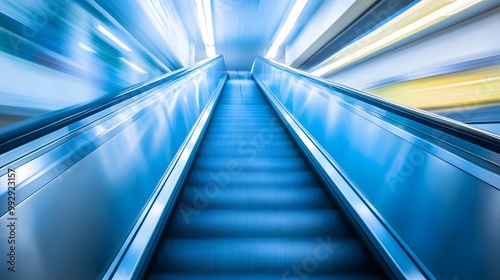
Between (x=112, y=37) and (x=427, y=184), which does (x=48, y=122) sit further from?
(x=112, y=37)

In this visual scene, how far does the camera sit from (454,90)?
10.5 ft

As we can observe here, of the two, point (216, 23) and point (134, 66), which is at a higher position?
point (216, 23)

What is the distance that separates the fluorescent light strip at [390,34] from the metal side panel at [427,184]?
2333 mm

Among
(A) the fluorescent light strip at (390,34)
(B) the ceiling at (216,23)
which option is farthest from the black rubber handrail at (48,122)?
(B) the ceiling at (216,23)

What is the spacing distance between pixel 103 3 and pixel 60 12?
1.64 metres

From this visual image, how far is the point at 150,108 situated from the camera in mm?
2160

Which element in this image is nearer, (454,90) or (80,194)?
(80,194)

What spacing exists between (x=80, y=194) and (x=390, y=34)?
18.1ft

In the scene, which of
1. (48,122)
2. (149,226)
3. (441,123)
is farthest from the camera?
(149,226)

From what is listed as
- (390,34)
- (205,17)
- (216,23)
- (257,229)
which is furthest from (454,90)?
(216,23)

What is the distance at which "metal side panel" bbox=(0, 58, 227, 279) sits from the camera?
882 millimetres

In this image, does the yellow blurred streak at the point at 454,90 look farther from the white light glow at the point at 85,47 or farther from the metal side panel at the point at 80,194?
the white light glow at the point at 85,47

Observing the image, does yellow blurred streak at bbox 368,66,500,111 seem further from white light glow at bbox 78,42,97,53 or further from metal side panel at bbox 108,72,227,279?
white light glow at bbox 78,42,97,53

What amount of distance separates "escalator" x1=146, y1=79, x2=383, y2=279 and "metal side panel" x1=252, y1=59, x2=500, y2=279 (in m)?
0.28
